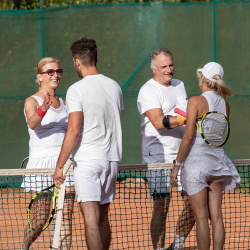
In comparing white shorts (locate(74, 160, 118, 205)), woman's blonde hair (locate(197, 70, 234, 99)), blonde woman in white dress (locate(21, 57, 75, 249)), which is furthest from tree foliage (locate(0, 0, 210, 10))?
white shorts (locate(74, 160, 118, 205))

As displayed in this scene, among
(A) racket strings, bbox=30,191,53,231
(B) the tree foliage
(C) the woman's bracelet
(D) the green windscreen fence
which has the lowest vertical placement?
(A) racket strings, bbox=30,191,53,231

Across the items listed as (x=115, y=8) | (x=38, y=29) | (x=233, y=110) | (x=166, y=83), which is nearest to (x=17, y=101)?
(x=38, y=29)

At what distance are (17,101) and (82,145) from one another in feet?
17.3

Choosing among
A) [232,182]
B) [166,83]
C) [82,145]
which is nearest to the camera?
[82,145]

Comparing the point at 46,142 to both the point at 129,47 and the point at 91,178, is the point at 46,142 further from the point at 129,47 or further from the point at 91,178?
the point at 129,47

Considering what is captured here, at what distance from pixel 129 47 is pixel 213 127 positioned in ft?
15.7

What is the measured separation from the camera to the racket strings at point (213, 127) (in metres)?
4.25

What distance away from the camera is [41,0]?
9.16 m

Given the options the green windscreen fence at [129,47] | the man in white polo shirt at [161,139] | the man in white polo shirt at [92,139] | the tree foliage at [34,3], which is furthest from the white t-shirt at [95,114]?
the tree foliage at [34,3]

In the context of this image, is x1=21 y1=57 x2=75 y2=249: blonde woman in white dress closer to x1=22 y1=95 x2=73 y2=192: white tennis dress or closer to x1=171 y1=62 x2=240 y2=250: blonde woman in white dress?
x1=22 y1=95 x2=73 y2=192: white tennis dress

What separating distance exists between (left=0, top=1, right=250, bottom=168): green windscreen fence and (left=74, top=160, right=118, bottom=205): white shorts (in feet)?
15.8

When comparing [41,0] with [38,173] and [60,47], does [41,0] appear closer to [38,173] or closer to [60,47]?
[60,47]

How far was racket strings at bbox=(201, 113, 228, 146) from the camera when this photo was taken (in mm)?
4246

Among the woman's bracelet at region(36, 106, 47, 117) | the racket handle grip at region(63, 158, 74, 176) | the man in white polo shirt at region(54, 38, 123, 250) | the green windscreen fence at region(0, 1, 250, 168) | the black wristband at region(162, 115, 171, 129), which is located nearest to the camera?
the man in white polo shirt at region(54, 38, 123, 250)
